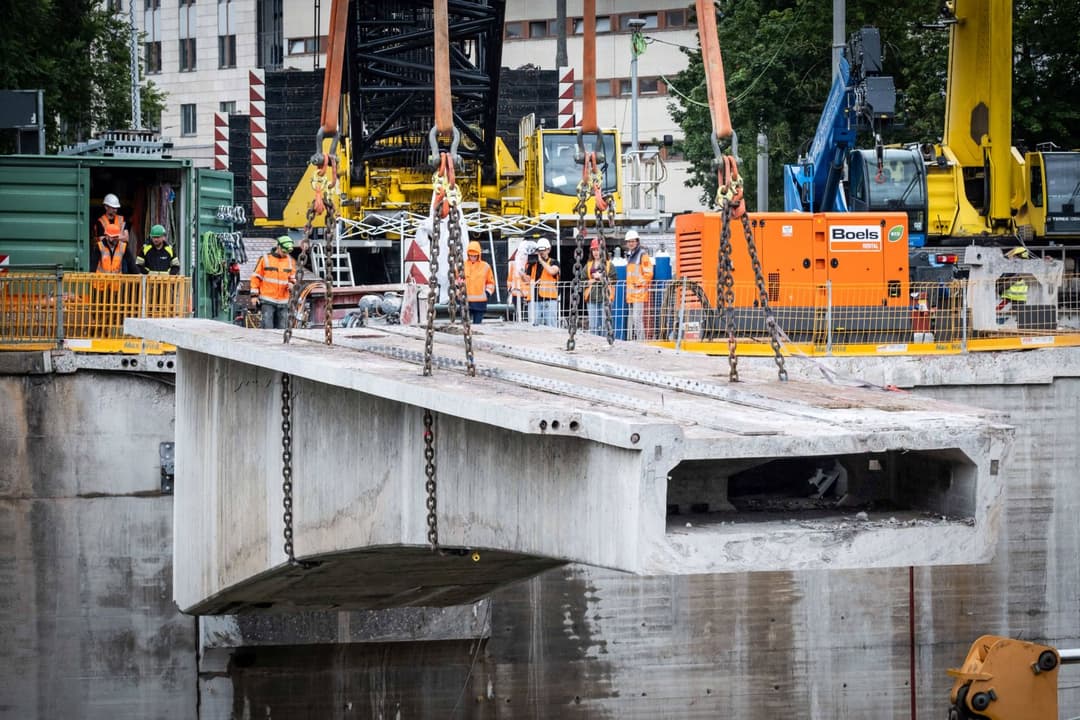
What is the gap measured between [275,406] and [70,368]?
7.17 meters

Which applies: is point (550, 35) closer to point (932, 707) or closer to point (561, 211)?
point (561, 211)

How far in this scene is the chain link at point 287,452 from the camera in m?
11.6

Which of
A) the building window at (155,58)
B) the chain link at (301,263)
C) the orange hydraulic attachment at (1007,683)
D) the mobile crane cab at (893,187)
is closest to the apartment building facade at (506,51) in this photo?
the building window at (155,58)

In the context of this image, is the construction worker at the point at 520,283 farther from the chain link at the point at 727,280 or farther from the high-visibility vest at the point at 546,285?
the chain link at the point at 727,280

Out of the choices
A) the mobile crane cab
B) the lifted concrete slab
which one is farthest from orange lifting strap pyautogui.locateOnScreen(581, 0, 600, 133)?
the mobile crane cab

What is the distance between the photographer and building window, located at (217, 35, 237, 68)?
7012 centimetres

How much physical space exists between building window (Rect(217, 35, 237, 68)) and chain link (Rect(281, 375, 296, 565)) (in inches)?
2388

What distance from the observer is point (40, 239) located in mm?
22109

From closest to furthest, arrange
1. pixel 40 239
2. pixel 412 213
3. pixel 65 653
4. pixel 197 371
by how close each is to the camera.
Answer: pixel 197 371, pixel 65 653, pixel 40 239, pixel 412 213

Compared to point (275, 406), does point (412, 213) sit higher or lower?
higher

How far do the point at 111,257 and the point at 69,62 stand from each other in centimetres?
1498

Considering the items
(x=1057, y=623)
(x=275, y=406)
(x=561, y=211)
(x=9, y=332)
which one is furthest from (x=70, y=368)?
(x=561, y=211)

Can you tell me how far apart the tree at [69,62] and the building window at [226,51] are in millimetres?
24074

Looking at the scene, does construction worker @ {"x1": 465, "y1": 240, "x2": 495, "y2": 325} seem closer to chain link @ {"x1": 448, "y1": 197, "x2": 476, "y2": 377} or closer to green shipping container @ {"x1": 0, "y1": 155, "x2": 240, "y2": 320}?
green shipping container @ {"x1": 0, "y1": 155, "x2": 240, "y2": 320}
